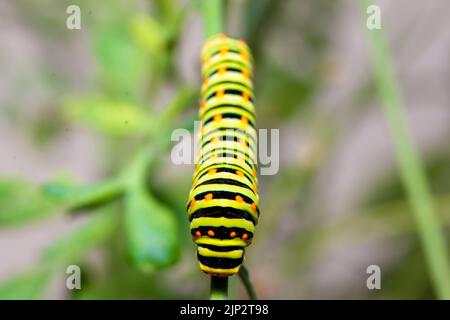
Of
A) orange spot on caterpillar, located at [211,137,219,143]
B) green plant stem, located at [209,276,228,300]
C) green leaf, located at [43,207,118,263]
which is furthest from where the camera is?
green leaf, located at [43,207,118,263]

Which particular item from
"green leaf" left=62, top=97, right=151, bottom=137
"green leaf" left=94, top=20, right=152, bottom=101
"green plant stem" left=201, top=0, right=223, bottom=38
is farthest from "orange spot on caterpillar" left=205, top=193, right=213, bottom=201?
"green leaf" left=94, top=20, right=152, bottom=101

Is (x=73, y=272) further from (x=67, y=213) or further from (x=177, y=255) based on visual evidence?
(x=177, y=255)

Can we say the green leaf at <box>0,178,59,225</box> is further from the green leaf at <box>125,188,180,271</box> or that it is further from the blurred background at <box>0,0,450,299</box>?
the green leaf at <box>125,188,180,271</box>

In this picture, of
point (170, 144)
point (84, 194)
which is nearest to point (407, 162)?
point (170, 144)

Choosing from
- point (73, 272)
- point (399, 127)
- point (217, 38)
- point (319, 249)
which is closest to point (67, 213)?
point (73, 272)

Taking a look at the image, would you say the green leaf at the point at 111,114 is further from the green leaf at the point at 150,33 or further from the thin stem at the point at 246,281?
the thin stem at the point at 246,281

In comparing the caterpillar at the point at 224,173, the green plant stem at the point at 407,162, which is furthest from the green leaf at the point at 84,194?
the green plant stem at the point at 407,162

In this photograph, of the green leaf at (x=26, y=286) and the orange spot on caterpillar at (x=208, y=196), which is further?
the green leaf at (x=26, y=286)
